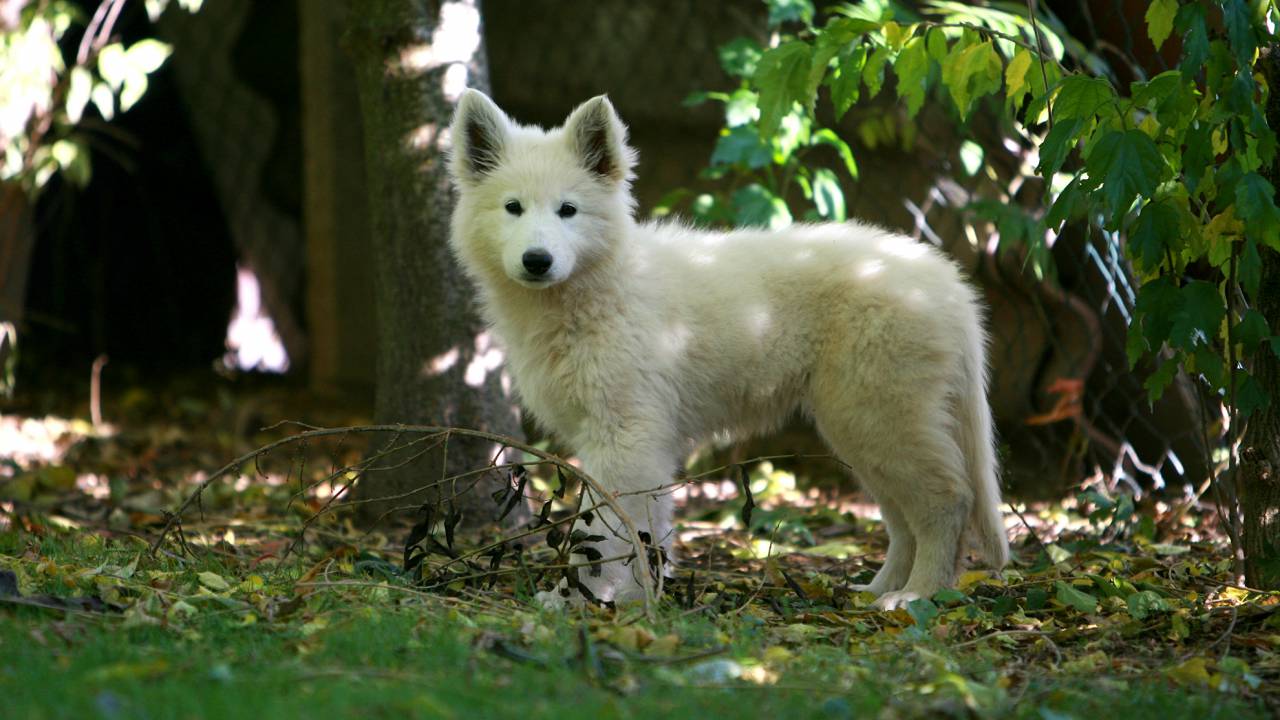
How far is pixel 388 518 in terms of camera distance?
15.6 feet

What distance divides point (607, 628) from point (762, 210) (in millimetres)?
2385

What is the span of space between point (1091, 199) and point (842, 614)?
1.37 meters

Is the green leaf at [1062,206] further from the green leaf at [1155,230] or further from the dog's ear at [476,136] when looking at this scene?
the dog's ear at [476,136]

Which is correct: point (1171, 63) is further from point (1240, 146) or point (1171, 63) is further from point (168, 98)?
point (168, 98)

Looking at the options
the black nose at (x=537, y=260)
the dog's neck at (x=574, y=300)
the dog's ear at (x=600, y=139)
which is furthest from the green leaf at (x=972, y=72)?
the black nose at (x=537, y=260)

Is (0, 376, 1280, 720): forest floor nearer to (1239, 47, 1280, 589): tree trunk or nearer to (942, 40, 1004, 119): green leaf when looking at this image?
(1239, 47, 1280, 589): tree trunk

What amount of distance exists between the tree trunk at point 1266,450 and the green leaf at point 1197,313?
1.65ft

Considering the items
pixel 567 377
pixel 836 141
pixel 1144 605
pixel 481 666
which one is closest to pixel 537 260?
pixel 567 377

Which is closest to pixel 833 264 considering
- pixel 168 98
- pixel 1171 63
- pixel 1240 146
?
pixel 1240 146

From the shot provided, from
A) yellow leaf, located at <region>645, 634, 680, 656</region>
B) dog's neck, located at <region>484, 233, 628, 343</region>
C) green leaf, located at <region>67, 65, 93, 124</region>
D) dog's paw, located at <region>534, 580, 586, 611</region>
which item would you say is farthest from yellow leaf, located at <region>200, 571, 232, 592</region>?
green leaf, located at <region>67, 65, 93, 124</region>

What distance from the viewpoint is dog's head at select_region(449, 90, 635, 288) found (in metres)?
3.86

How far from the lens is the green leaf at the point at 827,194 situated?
194 inches

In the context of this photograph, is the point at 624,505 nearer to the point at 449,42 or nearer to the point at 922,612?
the point at 922,612

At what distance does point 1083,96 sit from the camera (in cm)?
308
